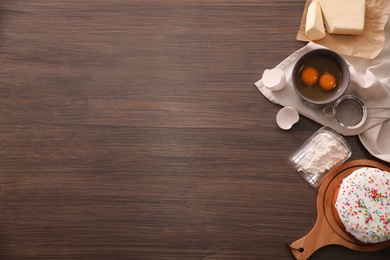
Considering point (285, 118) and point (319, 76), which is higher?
point (319, 76)

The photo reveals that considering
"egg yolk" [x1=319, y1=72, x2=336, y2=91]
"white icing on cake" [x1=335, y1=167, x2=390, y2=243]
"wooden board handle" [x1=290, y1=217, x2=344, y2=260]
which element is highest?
"egg yolk" [x1=319, y1=72, x2=336, y2=91]

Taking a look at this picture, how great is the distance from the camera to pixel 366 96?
47.5 inches

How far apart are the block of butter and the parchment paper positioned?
0.03 metres

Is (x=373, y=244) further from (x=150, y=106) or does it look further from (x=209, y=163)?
(x=150, y=106)

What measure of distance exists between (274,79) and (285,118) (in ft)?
0.40

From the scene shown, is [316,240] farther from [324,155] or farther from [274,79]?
[274,79]

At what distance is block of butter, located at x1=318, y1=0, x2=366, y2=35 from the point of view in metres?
1.22

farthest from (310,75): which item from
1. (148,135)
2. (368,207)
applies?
(148,135)

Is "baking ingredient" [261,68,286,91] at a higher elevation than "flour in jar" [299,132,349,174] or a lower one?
higher

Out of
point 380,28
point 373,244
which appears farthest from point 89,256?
point 380,28

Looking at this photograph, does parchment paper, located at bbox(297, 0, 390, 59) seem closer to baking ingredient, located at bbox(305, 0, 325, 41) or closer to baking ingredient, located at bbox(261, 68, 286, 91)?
baking ingredient, located at bbox(305, 0, 325, 41)

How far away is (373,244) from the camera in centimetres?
116

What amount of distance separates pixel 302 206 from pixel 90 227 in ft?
2.09

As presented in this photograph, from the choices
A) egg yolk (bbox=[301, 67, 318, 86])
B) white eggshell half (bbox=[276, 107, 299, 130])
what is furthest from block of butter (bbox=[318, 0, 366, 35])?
white eggshell half (bbox=[276, 107, 299, 130])
